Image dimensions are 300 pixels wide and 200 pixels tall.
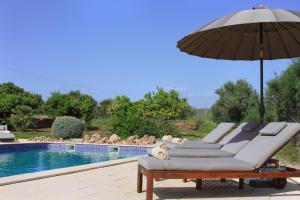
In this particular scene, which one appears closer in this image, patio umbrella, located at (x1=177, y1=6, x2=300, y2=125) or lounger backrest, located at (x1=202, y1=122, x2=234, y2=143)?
patio umbrella, located at (x1=177, y1=6, x2=300, y2=125)

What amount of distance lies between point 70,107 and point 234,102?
388 inches

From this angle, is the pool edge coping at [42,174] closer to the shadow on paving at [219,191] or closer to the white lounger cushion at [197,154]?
the shadow on paving at [219,191]

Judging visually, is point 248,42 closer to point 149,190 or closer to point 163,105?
point 149,190

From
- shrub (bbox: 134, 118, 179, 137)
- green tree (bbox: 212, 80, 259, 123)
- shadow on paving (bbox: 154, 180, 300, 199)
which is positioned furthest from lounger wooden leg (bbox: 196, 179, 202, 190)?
green tree (bbox: 212, 80, 259, 123)

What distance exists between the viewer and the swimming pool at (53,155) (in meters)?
11.2

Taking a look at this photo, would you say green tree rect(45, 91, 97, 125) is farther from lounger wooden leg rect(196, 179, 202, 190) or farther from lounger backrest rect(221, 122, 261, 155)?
lounger wooden leg rect(196, 179, 202, 190)

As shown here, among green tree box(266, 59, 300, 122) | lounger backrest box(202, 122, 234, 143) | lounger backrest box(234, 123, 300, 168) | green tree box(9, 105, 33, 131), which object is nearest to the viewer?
lounger backrest box(234, 123, 300, 168)

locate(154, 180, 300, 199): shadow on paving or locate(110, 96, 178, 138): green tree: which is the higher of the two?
locate(110, 96, 178, 138): green tree

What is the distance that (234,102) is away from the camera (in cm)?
2359

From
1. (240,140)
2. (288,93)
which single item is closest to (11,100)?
(288,93)

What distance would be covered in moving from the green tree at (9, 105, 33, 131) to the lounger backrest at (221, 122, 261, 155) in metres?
18.3

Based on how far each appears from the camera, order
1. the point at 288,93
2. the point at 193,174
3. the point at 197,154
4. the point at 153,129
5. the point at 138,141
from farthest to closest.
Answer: the point at 153,129 < the point at 138,141 < the point at 288,93 < the point at 197,154 < the point at 193,174

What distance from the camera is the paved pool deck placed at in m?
4.96

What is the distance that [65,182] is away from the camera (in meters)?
5.95
